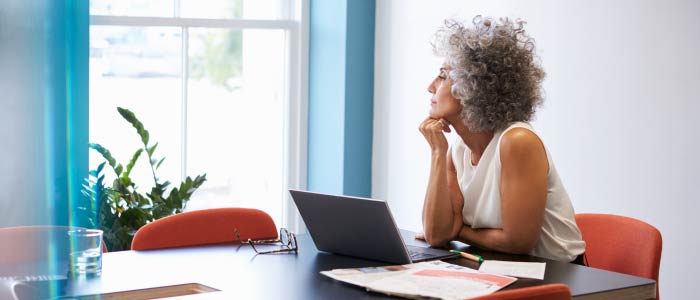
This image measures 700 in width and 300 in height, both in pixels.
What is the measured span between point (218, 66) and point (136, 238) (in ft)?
8.01

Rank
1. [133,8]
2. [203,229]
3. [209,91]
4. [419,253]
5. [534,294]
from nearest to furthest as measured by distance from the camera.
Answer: [534,294] < [419,253] < [203,229] < [133,8] < [209,91]

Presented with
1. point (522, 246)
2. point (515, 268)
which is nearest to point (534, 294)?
point (515, 268)

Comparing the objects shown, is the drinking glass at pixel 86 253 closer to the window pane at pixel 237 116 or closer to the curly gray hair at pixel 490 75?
the curly gray hair at pixel 490 75

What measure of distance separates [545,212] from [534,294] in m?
0.94

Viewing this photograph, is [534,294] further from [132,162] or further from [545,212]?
[132,162]

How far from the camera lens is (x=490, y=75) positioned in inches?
96.7

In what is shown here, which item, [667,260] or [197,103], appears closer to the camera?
[667,260]

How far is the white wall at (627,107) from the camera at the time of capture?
10.2ft

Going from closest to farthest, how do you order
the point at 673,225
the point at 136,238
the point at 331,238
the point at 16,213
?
the point at 16,213 → the point at 331,238 → the point at 136,238 → the point at 673,225

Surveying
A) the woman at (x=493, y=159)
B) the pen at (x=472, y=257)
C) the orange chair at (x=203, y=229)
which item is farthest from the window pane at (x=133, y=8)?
the pen at (x=472, y=257)

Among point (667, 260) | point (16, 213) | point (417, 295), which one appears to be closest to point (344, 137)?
point (667, 260)

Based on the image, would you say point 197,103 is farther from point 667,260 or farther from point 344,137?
point 667,260

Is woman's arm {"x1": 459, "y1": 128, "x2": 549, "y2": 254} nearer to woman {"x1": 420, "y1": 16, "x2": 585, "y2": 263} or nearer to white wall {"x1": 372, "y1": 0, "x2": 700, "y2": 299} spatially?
woman {"x1": 420, "y1": 16, "x2": 585, "y2": 263}

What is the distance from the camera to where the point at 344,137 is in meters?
4.69
